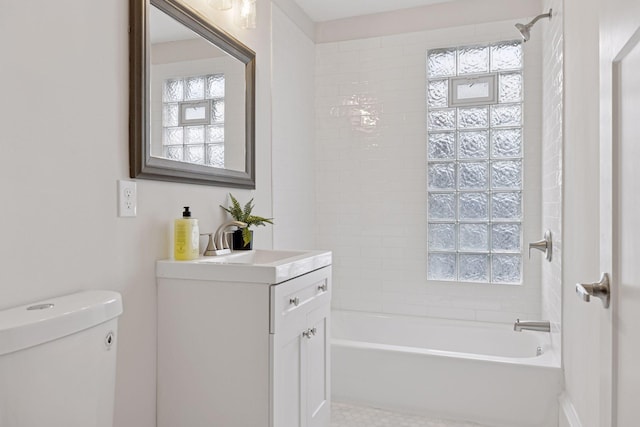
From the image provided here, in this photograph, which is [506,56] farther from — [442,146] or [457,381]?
[457,381]

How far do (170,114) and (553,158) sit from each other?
201 centimetres

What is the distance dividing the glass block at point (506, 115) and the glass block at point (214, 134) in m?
1.89

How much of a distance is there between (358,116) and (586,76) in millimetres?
1878

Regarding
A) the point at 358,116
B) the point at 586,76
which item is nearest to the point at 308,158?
the point at 358,116

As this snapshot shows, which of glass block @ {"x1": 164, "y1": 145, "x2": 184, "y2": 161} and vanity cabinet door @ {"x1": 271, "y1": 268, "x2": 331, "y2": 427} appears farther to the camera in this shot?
glass block @ {"x1": 164, "y1": 145, "x2": 184, "y2": 161}

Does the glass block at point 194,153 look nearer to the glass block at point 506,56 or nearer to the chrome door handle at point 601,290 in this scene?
the chrome door handle at point 601,290

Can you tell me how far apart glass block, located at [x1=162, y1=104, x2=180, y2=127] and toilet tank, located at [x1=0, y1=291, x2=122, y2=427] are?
2.48 ft

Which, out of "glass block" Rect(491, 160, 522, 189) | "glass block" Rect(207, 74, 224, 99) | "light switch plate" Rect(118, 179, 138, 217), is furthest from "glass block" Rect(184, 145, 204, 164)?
"glass block" Rect(491, 160, 522, 189)

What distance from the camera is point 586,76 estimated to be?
1754 mm

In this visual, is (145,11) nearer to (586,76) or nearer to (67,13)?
(67,13)

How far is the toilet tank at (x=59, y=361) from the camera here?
40.4 inches

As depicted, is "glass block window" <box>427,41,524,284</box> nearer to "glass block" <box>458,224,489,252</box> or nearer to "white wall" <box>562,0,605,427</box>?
"glass block" <box>458,224,489,252</box>

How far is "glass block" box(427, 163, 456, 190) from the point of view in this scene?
10.6ft

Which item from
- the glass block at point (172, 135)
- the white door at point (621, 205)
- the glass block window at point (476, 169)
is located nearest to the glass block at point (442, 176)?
the glass block window at point (476, 169)
